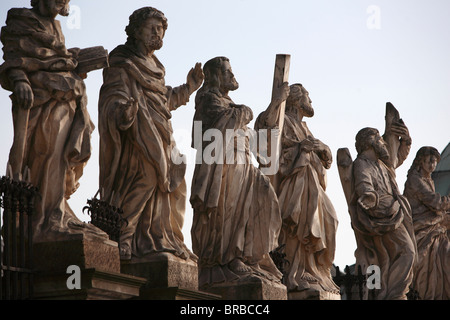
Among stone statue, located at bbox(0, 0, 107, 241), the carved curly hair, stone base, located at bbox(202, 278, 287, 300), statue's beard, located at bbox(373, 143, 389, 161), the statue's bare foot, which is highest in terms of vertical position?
the carved curly hair

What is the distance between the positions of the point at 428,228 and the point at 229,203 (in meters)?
5.44

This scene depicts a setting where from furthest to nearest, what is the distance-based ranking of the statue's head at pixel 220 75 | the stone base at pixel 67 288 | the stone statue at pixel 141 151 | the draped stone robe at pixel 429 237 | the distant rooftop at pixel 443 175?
the distant rooftop at pixel 443 175
the draped stone robe at pixel 429 237
the statue's head at pixel 220 75
the stone statue at pixel 141 151
the stone base at pixel 67 288

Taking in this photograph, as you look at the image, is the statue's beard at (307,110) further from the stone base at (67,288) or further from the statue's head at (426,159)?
the stone base at (67,288)

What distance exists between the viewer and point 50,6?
12469mm

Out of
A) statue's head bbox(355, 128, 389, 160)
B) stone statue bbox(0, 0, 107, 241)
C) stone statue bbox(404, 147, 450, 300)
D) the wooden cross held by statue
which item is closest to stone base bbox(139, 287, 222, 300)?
stone statue bbox(0, 0, 107, 241)

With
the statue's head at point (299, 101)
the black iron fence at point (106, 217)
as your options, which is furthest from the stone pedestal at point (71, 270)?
the statue's head at point (299, 101)

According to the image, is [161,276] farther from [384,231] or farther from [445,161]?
[445,161]

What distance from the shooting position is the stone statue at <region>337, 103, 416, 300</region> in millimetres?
17953

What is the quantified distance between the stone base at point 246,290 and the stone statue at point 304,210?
68.3 inches

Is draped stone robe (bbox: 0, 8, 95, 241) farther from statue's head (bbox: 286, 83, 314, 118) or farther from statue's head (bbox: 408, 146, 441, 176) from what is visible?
statue's head (bbox: 408, 146, 441, 176)

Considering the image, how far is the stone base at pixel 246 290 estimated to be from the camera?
1443 cm

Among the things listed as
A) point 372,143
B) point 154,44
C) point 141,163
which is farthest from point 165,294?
point 372,143

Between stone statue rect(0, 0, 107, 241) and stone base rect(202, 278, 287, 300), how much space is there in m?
2.74

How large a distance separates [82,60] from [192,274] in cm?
258
